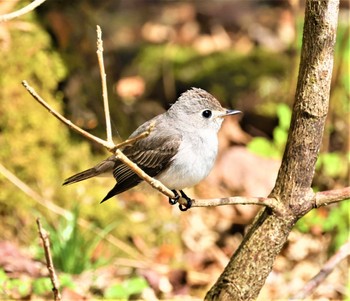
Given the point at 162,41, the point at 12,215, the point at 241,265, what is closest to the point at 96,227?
the point at 12,215

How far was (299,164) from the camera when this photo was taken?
3.23 meters

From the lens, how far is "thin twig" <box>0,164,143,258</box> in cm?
511

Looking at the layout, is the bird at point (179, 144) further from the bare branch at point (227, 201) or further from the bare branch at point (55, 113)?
the bare branch at point (55, 113)

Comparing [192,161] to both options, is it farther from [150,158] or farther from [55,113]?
[55,113]

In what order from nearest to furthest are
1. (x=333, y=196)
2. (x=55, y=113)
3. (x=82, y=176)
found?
(x=55, y=113), (x=333, y=196), (x=82, y=176)

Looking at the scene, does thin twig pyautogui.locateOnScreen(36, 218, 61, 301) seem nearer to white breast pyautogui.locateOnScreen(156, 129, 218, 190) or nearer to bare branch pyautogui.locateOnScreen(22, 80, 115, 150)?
bare branch pyautogui.locateOnScreen(22, 80, 115, 150)

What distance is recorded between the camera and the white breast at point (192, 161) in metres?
3.77

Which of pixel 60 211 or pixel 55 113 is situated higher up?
pixel 60 211

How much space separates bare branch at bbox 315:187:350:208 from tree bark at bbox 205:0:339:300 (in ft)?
0.13

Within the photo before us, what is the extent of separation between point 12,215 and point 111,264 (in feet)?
2.86

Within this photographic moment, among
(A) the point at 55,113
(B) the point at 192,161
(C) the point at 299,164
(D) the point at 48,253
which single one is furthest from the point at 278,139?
(A) the point at 55,113

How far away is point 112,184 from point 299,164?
2958mm

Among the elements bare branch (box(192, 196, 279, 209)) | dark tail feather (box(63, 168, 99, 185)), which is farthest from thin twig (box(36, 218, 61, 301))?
dark tail feather (box(63, 168, 99, 185))

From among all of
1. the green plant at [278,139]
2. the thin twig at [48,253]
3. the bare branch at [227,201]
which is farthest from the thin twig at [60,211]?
the bare branch at [227,201]
